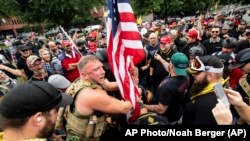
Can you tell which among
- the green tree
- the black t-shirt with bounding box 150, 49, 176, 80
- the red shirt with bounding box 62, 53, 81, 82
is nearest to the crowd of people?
the red shirt with bounding box 62, 53, 81, 82

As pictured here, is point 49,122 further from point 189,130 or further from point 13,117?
point 189,130

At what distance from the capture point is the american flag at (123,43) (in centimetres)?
326

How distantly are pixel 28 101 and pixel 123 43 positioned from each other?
1.54 meters

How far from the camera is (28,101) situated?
2.01m

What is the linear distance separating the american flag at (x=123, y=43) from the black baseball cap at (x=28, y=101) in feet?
3.96

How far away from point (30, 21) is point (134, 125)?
73.0 ft

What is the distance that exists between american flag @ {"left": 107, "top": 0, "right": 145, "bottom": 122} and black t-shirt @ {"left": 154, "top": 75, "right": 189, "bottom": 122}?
745 millimetres

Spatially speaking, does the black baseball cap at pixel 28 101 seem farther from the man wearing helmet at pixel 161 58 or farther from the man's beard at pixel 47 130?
the man wearing helmet at pixel 161 58

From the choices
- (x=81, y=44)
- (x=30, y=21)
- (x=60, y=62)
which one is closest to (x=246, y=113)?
(x=60, y=62)

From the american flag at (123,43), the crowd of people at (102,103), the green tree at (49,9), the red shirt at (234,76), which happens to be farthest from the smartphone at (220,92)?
the green tree at (49,9)

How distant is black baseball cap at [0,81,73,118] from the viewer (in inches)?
78.3

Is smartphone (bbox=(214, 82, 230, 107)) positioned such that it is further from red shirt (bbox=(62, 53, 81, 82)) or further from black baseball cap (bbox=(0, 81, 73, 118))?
red shirt (bbox=(62, 53, 81, 82))

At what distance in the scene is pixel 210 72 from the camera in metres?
3.36

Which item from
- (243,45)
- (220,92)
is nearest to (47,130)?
(220,92)
